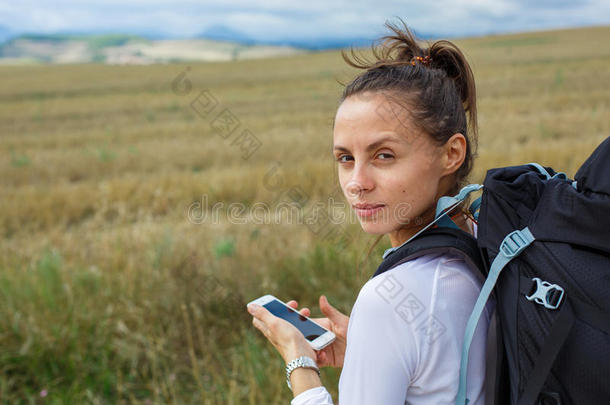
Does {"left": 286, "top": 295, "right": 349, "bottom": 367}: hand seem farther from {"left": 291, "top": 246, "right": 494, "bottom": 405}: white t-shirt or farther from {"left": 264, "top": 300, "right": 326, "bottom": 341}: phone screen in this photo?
{"left": 291, "top": 246, "right": 494, "bottom": 405}: white t-shirt

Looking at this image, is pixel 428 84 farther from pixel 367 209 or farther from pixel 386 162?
pixel 367 209

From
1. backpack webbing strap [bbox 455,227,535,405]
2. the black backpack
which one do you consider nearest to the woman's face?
the black backpack

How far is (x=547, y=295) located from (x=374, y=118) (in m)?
0.52

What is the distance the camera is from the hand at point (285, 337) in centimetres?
136

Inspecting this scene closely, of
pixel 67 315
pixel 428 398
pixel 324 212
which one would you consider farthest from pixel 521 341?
pixel 324 212

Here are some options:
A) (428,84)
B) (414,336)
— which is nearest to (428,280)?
(414,336)

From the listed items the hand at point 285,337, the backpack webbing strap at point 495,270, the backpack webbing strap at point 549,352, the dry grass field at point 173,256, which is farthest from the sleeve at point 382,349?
the dry grass field at point 173,256

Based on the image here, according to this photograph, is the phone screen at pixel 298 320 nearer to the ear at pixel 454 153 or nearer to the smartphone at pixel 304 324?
the smartphone at pixel 304 324

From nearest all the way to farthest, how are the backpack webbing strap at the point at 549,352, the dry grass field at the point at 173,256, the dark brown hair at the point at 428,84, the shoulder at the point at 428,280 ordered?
1. the backpack webbing strap at the point at 549,352
2. the shoulder at the point at 428,280
3. the dark brown hair at the point at 428,84
4. the dry grass field at the point at 173,256

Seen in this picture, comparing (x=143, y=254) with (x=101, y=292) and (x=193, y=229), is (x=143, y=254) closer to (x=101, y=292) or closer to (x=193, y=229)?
(x=101, y=292)

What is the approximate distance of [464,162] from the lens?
139 cm

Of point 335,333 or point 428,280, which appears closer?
point 428,280

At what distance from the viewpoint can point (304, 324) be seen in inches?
62.4

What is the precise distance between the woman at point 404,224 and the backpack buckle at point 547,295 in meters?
0.15
